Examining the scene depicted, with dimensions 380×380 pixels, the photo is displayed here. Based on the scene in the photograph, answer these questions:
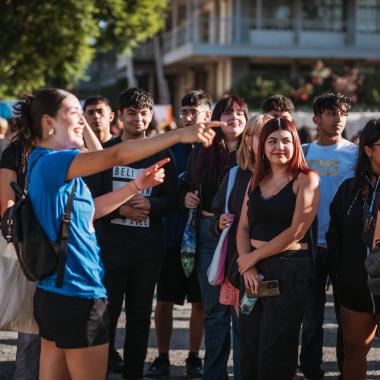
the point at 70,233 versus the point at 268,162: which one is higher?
the point at 268,162

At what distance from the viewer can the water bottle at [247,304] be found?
5227 millimetres

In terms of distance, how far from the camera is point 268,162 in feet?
17.7

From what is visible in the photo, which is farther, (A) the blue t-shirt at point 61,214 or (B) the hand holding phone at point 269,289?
(B) the hand holding phone at point 269,289

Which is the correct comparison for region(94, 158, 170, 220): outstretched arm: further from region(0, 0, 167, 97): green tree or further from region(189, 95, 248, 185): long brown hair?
region(0, 0, 167, 97): green tree

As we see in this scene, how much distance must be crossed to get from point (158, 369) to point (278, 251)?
2342 mm

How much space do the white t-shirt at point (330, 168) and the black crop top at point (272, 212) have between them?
1450 mm

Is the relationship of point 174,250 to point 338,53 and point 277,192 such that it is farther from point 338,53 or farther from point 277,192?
point 338,53

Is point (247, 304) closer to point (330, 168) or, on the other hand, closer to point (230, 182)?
point (230, 182)

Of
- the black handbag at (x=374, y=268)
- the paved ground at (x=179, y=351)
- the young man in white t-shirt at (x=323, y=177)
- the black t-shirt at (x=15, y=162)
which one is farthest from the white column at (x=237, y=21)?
the black handbag at (x=374, y=268)

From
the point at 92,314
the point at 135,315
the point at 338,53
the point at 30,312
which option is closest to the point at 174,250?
the point at 135,315

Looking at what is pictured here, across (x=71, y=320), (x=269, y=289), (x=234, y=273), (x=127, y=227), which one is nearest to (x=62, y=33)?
(x=127, y=227)

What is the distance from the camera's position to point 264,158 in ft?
17.7

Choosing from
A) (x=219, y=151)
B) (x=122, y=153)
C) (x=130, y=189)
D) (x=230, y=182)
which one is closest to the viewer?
(x=122, y=153)

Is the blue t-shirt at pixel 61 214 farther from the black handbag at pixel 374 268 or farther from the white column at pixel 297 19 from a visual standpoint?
the white column at pixel 297 19
